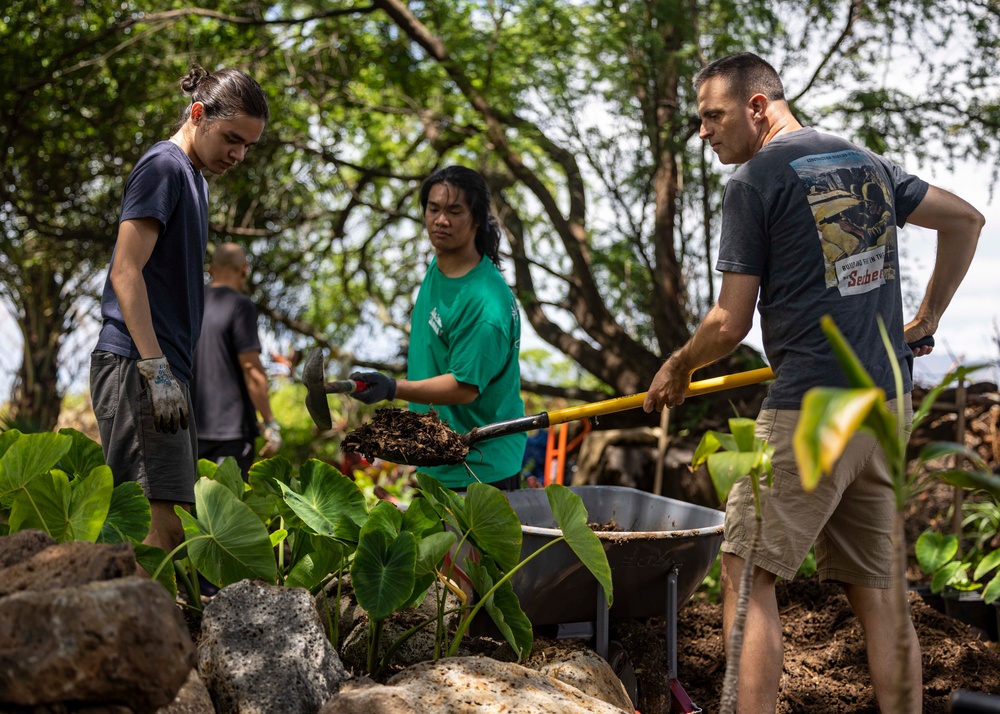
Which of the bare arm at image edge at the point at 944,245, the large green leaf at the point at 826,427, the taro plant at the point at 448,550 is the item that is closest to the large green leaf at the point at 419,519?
the taro plant at the point at 448,550

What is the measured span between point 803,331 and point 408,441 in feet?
3.58

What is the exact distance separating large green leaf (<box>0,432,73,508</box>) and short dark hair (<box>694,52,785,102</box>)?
72.7 inches

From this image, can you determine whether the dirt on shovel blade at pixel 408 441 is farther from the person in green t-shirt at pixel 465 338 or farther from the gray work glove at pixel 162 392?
the gray work glove at pixel 162 392

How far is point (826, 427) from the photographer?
42.8 inches

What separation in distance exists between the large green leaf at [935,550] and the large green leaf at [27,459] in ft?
9.86

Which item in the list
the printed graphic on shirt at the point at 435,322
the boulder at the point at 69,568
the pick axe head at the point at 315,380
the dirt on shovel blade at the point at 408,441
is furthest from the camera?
the printed graphic on shirt at the point at 435,322

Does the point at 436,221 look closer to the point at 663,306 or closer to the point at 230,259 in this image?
the point at 230,259

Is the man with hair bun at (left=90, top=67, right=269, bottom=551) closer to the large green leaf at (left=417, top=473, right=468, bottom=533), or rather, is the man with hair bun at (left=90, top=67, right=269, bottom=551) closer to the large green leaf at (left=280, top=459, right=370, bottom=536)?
the large green leaf at (left=280, top=459, right=370, bottom=536)

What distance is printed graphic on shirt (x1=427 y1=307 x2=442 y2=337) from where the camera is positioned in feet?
9.39

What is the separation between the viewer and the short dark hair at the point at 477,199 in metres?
2.92

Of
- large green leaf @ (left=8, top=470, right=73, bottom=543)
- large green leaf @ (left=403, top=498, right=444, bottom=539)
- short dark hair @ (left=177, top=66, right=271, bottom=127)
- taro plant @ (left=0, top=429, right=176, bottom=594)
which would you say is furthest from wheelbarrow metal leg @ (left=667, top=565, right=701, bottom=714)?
short dark hair @ (left=177, top=66, right=271, bottom=127)

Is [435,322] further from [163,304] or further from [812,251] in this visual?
[812,251]

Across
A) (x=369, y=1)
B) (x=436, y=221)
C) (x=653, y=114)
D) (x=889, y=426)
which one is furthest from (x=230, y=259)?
(x=889, y=426)

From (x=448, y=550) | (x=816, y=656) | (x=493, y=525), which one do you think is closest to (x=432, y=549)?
(x=448, y=550)
